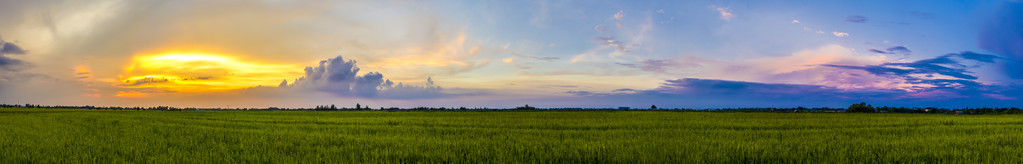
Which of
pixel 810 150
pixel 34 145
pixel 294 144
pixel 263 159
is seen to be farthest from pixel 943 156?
pixel 34 145

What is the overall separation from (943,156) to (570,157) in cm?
763

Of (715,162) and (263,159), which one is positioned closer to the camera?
(715,162)

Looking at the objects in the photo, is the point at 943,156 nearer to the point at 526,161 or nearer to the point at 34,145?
the point at 526,161

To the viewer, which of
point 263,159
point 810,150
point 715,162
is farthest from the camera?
point 810,150

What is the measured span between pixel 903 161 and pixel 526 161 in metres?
7.16

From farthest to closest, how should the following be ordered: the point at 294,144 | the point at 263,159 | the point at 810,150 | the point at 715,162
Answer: the point at 294,144
the point at 810,150
the point at 263,159
the point at 715,162

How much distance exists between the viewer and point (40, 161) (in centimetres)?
1066

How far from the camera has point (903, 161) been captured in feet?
32.4

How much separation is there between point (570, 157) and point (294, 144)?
811cm

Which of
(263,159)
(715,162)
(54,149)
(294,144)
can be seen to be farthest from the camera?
(294,144)

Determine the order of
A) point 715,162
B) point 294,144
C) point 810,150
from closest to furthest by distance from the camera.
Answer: point 715,162, point 810,150, point 294,144

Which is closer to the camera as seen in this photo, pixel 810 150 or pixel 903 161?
pixel 903 161

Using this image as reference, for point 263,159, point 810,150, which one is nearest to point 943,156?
point 810,150

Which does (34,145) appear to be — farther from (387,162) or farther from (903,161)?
(903,161)
